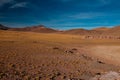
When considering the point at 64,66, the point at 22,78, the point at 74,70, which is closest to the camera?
the point at 22,78

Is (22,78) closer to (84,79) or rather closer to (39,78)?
(39,78)

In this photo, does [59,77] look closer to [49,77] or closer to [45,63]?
[49,77]

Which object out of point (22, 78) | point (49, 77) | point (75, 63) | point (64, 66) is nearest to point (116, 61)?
point (75, 63)

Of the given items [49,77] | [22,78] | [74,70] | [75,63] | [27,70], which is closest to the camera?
[22,78]

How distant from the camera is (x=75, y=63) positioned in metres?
20.6

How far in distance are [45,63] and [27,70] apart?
3655 mm

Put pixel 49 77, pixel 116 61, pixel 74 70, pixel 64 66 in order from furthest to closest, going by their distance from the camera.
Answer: pixel 116 61 → pixel 64 66 → pixel 74 70 → pixel 49 77

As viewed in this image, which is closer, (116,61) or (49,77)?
(49,77)

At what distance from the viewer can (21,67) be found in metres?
16.6

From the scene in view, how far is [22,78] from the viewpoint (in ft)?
43.9

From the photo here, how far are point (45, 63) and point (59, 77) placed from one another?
4843mm

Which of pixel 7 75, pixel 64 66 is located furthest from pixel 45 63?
pixel 7 75

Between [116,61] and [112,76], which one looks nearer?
[112,76]

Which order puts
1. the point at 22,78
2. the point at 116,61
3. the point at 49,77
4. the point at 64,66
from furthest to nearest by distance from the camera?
the point at 116,61, the point at 64,66, the point at 49,77, the point at 22,78
